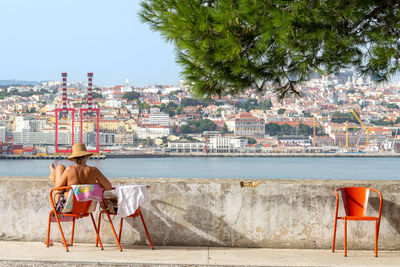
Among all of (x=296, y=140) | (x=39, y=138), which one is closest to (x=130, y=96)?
(x=39, y=138)

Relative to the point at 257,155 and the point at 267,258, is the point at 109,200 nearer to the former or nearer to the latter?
the point at 267,258

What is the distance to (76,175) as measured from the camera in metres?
3.75

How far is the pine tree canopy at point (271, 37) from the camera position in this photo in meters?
4.17

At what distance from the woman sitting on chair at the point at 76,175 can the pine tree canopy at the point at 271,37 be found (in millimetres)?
1187

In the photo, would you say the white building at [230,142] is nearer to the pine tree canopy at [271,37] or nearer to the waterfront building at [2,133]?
the waterfront building at [2,133]

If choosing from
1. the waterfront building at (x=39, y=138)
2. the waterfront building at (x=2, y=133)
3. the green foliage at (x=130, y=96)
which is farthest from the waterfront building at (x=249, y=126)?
the waterfront building at (x=2, y=133)

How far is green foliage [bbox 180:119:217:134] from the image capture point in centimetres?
8944

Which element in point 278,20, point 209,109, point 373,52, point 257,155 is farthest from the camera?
point 209,109

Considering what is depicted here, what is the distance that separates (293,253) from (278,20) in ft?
5.24

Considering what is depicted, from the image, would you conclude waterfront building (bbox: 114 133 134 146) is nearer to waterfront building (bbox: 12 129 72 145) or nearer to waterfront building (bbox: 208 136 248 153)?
waterfront building (bbox: 12 129 72 145)

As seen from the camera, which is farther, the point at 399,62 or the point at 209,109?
the point at 209,109

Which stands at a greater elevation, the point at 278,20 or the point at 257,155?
the point at 278,20

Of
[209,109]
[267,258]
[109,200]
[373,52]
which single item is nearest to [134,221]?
[109,200]

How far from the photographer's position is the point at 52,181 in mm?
3871
